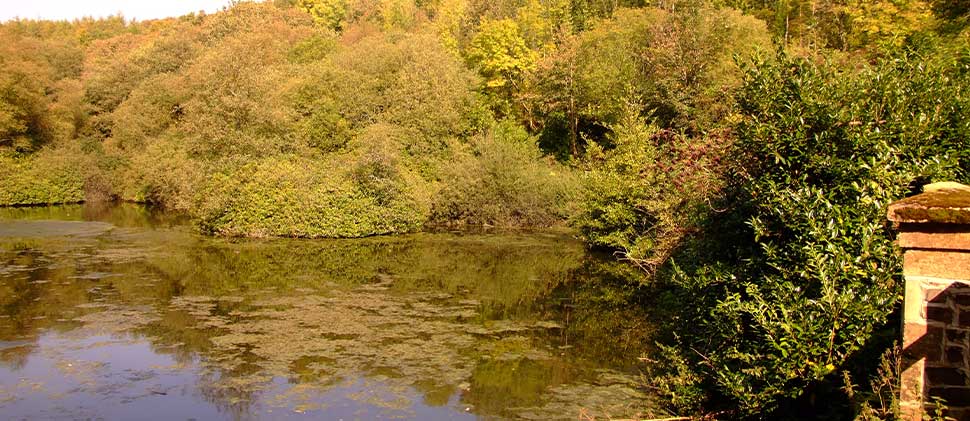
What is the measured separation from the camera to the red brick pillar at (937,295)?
451cm

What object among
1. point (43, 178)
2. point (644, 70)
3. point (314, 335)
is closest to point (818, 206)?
point (314, 335)

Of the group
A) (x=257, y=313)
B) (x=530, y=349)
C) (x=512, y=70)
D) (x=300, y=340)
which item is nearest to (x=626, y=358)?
(x=530, y=349)

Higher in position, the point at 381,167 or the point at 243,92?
the point at 243,92

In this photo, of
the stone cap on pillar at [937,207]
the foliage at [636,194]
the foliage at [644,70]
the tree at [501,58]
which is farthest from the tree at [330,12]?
the stone cap on pillar at [937,207]

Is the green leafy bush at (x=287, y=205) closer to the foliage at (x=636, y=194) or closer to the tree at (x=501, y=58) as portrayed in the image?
the foliage at (x=636, y=194)

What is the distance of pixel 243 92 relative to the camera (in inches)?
1133

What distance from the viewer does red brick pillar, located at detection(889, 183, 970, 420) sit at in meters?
4.51

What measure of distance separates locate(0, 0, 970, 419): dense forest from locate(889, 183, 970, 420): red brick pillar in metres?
0.81

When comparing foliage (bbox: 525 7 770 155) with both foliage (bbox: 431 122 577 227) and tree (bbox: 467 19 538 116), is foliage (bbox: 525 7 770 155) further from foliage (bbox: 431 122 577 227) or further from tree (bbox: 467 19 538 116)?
foliage (bbox: 431 122 577 227)

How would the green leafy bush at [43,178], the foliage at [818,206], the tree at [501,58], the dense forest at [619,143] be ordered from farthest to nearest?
the tree at [501,58], the green leafy bush at [43,178], the dense forest at [619,143], the foliage at [818,206]

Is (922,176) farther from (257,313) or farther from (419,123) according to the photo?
(419,123)

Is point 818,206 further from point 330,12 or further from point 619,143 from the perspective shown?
point 330,12

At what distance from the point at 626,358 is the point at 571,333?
1789 mm

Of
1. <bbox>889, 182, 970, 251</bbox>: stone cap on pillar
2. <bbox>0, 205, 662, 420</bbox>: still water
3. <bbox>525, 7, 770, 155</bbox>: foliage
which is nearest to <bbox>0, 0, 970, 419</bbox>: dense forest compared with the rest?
<bbox>525, 7, 770, 155</bbox>: foliage
